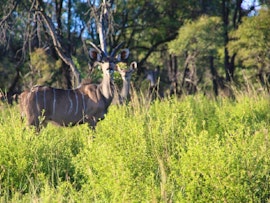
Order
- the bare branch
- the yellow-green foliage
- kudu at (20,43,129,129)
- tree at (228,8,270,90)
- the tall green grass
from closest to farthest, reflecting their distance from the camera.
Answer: the tall green grass → kudu at (20,43,129,129) → the bare branch → tree at (228,8,270,90) → the yellow-green foliage

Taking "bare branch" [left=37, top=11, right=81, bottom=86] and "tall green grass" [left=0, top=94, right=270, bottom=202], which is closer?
"tall green grass" [left=0, top=94, right=270, bottom=202]

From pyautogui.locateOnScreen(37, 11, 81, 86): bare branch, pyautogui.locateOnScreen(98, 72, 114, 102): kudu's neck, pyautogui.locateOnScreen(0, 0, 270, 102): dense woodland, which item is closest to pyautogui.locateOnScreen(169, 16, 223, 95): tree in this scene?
pyautogui.locateOnScreen(0, 0, 270, 102): dense woodland

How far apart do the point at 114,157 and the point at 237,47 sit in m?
12.3

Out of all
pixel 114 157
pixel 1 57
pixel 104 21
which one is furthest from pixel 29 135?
pixel 1 57

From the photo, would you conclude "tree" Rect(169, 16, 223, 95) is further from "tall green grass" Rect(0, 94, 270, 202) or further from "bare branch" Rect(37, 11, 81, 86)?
"tall green grass" Rect(0, 94, 270, 202)

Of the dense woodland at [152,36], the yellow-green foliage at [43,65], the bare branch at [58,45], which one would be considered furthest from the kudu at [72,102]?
the yellow-green foliage at [43,65]

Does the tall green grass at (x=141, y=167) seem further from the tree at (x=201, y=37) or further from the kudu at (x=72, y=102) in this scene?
the tree at (x=201, y=37)

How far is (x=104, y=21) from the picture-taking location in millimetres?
11453

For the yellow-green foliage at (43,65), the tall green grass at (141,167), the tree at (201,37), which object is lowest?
the tall green grass at (141,167)

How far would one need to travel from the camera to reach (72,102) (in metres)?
6.39

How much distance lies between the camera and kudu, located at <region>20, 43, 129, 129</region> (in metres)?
5.95

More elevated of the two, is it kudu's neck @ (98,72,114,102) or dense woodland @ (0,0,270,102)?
dense woodland @ (0,0,270,102)

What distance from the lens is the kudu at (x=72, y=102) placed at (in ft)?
19.5

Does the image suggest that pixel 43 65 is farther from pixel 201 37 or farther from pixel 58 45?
pixel 201 37
